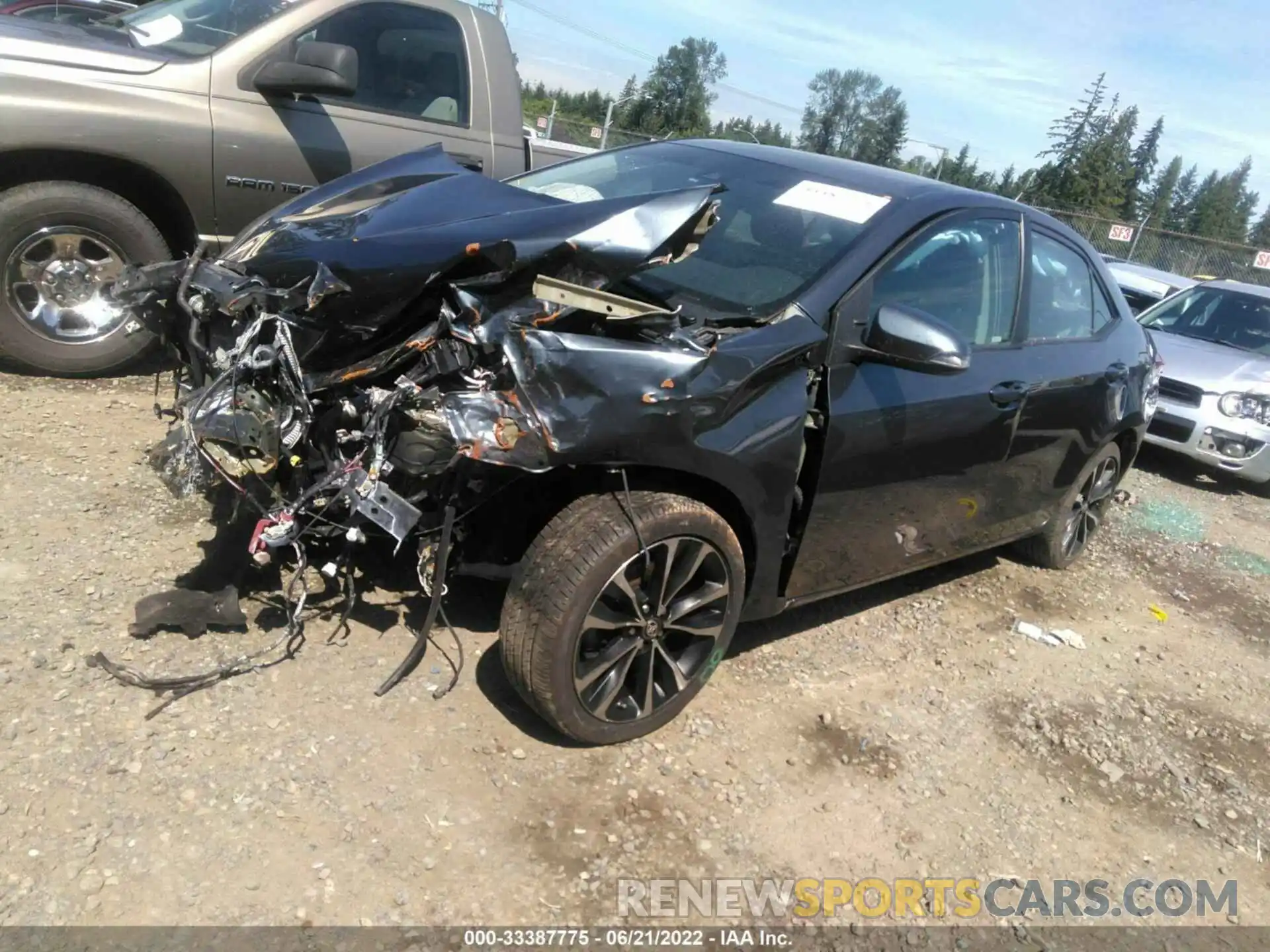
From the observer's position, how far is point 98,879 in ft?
7.17

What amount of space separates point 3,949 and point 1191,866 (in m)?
3.38

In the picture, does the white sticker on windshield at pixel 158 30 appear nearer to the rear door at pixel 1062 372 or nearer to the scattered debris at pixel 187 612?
the scattered debris at pixel 187 612

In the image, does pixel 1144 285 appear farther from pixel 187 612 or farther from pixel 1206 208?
pixel 1206 208

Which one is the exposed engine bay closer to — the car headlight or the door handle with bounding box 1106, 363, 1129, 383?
the door handle with bounding box 1106, 363, 1129, 383

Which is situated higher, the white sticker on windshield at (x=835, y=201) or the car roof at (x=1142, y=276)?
the white sticker on windshield at (x=835, y=201)

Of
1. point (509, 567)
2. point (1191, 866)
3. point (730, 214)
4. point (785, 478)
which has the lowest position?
point (1191, 866)

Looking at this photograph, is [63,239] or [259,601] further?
[63,239]

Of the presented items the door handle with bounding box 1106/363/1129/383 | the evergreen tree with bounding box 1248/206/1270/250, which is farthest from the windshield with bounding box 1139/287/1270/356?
the evergreen tree with bounding box 1248/206/1270/250

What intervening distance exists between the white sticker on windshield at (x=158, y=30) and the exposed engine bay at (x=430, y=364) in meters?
2.54

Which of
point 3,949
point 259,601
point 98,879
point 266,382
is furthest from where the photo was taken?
point 259,601

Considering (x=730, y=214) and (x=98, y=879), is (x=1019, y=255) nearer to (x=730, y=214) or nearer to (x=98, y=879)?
(x=730, y=214)

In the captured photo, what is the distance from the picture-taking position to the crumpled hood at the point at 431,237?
2.73 m

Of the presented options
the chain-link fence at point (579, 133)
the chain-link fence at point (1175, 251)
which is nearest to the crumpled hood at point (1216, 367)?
the chain-link fence at point (579, 133)

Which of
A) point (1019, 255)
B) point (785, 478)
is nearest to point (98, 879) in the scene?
point (785, 478)
